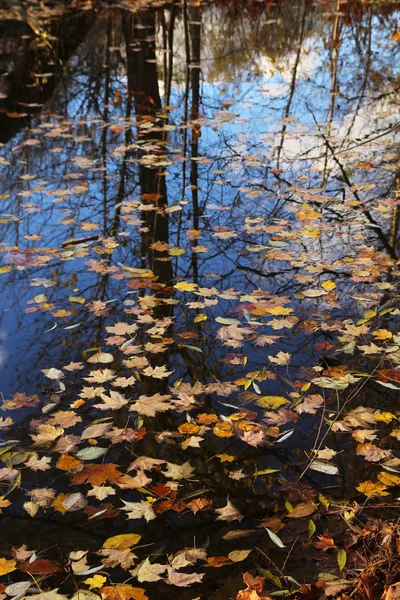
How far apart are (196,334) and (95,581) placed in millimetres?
1861

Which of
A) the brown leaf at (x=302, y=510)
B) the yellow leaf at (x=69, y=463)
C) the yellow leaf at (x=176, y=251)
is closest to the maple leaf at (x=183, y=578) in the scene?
the brown leaf at (x=302, y=510)

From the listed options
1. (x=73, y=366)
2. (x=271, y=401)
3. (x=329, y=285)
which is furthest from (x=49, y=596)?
(x=329, y=285)

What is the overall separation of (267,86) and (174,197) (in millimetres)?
5290

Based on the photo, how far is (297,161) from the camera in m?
6.81

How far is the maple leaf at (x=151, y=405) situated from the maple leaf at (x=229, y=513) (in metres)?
0.71

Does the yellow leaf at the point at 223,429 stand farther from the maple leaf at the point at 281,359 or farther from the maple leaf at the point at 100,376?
the maple leaf at the point at 100,376

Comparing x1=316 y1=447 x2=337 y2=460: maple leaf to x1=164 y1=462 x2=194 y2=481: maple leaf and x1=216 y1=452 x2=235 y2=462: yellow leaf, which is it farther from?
x1=164 y1=462 x2=194 y2=481: maple leaf

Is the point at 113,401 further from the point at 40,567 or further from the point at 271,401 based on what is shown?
the point at 40,567

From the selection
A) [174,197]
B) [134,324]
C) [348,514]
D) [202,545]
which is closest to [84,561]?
[202,545]

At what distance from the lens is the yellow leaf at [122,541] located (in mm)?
2482

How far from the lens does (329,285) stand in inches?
173

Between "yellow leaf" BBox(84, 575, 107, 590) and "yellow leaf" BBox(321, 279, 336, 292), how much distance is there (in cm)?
267

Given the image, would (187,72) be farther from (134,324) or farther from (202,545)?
(202,545)

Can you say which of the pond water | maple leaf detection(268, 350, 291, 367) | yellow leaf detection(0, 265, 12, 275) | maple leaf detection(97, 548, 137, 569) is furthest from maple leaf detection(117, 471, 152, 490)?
yellow leaf detection(0, 265, 12, 275)
